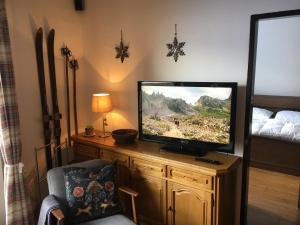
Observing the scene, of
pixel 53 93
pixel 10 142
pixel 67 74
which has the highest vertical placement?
pixel 67 74

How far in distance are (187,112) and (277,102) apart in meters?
3.16

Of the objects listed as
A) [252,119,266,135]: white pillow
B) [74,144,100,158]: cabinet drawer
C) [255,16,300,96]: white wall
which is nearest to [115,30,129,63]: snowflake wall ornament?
[74,144,100,158]: cabinet drawer

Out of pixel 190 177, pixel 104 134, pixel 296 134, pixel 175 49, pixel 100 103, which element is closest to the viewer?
pixel 190 177

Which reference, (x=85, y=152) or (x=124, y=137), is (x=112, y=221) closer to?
(x=124, y=137)

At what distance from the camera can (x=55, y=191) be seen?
2203 mm

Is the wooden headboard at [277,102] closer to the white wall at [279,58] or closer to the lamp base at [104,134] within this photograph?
the white wall at [279,58]

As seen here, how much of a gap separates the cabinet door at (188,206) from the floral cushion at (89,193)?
19.4 inches

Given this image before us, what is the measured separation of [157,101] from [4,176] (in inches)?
61.5

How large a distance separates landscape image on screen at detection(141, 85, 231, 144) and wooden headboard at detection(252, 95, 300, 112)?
3.07 meters

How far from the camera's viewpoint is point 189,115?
7.98 ft

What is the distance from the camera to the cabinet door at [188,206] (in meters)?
2.17

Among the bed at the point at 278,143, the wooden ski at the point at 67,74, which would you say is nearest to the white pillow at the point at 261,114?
the bed at the point at 278,143

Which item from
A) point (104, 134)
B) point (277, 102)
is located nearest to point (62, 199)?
point (104, 134)

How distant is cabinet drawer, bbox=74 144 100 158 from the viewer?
2.83m
